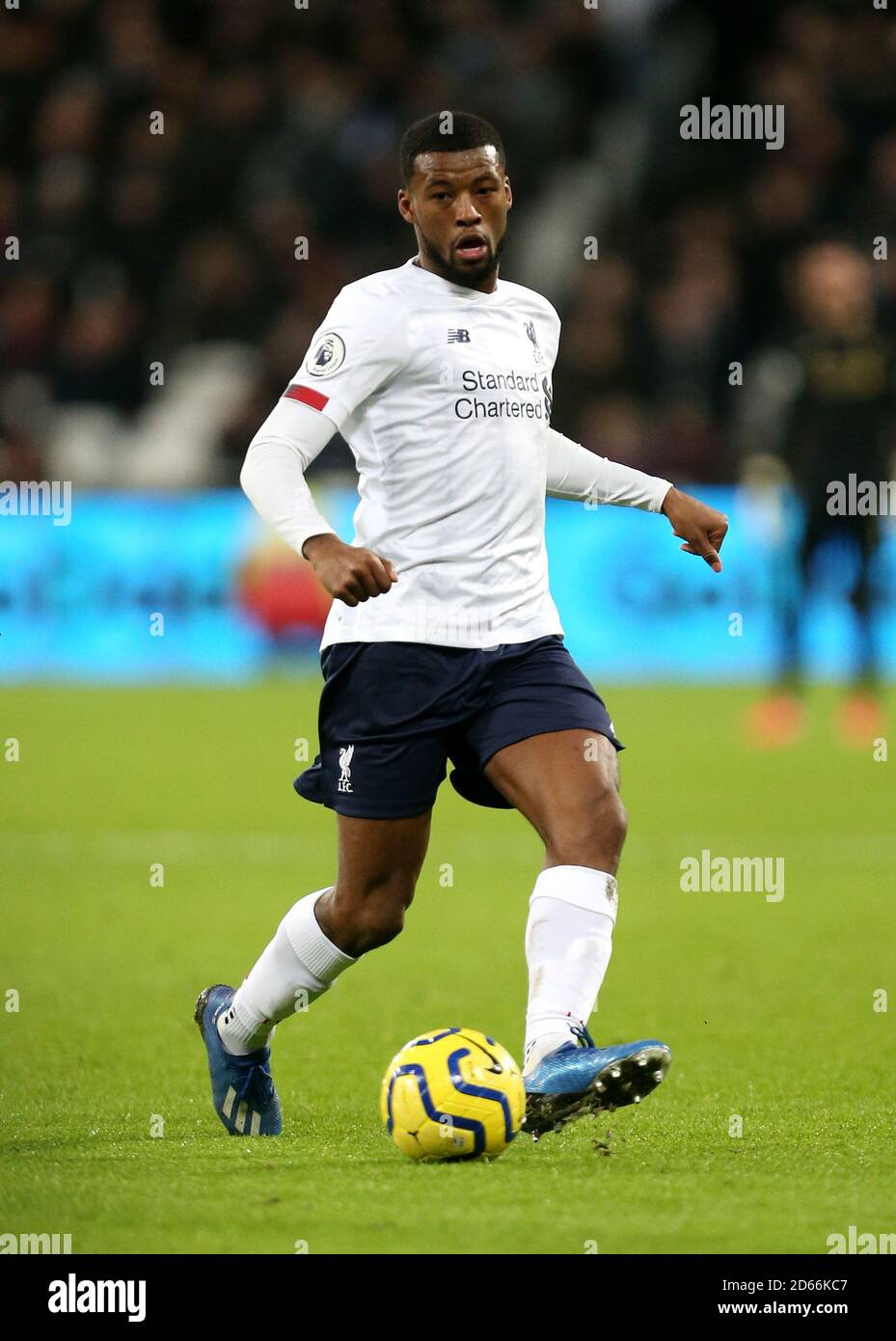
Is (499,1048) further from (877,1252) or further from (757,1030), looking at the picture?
(757,1030)

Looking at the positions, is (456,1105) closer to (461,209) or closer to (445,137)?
(461,209)

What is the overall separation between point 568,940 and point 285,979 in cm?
65

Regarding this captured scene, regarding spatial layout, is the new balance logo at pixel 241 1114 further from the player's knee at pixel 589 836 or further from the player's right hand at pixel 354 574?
the player's right hand at pixel 354 574

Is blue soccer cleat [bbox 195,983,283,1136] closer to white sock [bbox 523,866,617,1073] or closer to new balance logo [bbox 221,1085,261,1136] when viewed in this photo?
new balance logo [bbox 221,1085,261,1136]

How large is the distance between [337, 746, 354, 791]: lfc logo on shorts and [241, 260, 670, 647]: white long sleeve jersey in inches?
9.2

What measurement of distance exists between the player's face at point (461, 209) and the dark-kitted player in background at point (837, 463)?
8.31m

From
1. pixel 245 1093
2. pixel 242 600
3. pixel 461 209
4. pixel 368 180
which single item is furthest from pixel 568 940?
pixel 368 180

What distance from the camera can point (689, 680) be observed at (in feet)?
50.6

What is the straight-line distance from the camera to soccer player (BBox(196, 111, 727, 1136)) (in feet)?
14.2

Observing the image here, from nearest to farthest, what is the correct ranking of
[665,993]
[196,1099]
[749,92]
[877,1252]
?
1. [877,1252]
2. [196,1099]
3. [665,993]
4. [749,92]

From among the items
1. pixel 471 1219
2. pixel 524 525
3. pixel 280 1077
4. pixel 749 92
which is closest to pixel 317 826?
pixel 280 1077

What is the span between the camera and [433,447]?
4484 mm

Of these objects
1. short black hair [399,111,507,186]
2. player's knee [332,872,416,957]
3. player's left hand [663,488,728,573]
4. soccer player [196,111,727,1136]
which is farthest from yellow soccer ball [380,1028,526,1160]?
short black hair [399,111,507,186]

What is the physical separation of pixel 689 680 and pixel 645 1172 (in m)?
11.5
